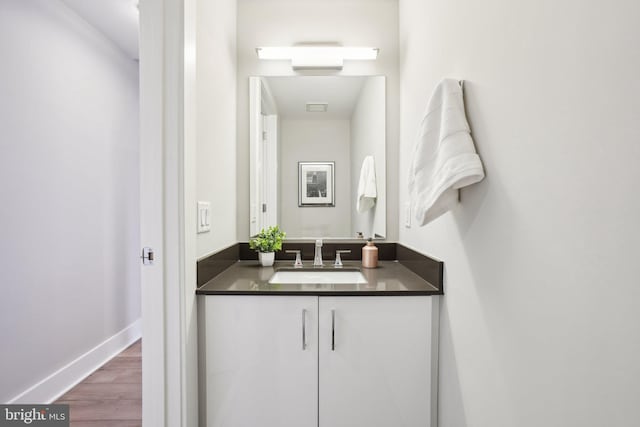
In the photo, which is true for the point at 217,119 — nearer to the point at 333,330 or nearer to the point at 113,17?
the point at 333,330

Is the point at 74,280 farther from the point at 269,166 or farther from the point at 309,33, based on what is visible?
the point at 309,33

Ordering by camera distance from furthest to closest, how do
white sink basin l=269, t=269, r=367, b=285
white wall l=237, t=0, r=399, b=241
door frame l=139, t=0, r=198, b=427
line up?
white wall l=237, t=0, r=399, b=241 < white sink basin l=269, t=269, r=367, b=285 < door frame l=139, t=0, r=198, b=427

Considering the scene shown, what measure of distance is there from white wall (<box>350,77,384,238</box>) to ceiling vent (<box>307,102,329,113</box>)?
166 millimetres

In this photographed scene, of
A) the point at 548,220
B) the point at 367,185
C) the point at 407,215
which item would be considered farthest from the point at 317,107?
the point at 548,220

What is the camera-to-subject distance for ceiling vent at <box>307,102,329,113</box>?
1858 millimetres

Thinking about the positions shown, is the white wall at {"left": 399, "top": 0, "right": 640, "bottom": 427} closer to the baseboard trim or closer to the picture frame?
the picture frame

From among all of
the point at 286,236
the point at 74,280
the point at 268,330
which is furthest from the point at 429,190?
the point at 74,280

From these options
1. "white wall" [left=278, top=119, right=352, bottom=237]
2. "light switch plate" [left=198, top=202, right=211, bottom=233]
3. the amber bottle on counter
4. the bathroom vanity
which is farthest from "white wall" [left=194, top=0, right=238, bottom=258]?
the amber bottle on counter

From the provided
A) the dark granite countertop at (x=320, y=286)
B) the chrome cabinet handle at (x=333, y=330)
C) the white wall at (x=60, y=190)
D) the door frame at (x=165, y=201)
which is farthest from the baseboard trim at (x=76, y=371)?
the chrome cabinet handle at (x=333, y=330)

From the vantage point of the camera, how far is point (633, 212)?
0.50 meters

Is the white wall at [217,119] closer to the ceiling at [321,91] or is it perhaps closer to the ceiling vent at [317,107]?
the ceiling at [321,91]

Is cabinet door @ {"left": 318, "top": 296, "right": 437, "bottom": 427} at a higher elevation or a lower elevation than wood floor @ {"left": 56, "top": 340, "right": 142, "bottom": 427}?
higher

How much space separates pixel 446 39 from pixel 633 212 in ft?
3.03
